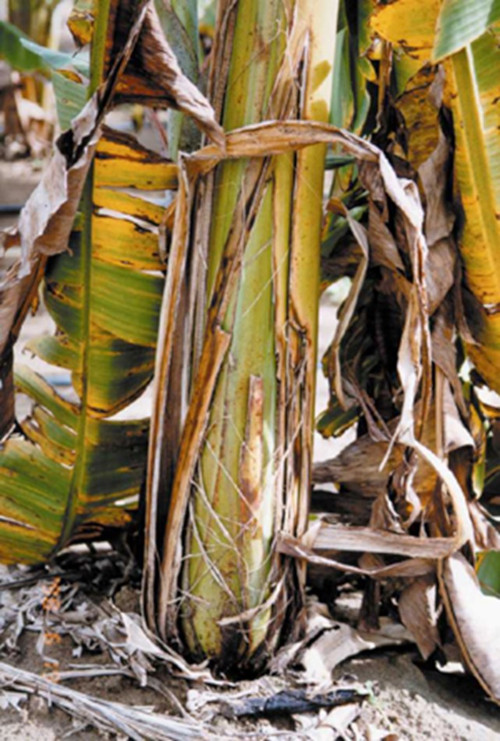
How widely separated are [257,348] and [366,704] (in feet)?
1.73

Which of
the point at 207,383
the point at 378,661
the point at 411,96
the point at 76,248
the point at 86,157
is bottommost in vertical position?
the point at 378,661

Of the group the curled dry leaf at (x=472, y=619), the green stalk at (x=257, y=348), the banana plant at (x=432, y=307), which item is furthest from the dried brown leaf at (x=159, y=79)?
the curled dry leaf at (x=472, y=619)

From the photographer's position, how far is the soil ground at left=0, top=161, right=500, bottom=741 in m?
1.11

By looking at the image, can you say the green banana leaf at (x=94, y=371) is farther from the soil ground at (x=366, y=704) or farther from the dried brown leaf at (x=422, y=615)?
the dried brown leaf at (x=422, y=615)

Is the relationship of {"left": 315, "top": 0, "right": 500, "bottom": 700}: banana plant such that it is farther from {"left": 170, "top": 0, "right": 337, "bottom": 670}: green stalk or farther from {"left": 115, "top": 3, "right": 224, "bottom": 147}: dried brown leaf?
{"left": 115, "top": 3, "right": 224, "bottom": 147}: dried brown leaf

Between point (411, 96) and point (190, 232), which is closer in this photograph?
point (190, 232)

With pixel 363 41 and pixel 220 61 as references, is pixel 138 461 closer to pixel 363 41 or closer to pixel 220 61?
pixel 220 61

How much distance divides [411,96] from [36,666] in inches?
40.8

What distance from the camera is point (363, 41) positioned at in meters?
1.32

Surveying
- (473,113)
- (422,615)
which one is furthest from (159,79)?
(422,615)

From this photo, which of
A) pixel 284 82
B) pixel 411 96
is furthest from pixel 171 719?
pixel 411 96

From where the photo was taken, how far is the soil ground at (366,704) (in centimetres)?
111

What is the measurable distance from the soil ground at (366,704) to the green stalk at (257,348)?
0.37 feet

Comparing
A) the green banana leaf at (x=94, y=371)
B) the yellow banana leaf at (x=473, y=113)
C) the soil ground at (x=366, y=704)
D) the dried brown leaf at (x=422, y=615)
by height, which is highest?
the yellow banana leaf at (x=473, y=113)
